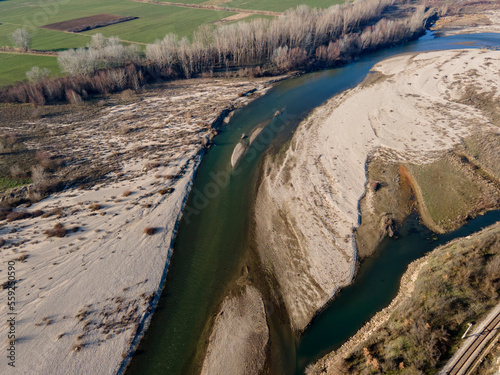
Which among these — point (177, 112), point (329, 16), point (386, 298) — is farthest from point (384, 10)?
point (386, 298)

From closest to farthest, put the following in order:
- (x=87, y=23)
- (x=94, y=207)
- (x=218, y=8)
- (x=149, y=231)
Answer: (x=149, y=231) → (x=94, y=207) → (x=87, y=23) → (x=218, y=8)

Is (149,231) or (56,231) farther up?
(56,231)

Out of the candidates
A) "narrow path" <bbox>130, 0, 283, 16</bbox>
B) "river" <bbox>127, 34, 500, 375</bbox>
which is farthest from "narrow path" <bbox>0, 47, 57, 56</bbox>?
"narrow path" <bbox>130, 0, 283, 16</bbox>

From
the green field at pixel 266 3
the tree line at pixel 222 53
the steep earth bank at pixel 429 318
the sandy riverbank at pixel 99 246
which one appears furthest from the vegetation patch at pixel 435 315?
the green field at pixel 266 3

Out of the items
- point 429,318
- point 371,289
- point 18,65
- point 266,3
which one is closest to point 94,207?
point 371,289

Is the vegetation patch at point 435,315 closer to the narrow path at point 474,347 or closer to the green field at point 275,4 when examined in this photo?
the narrow path at point 474,347

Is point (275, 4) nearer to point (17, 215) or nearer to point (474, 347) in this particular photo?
point (17, 215)
